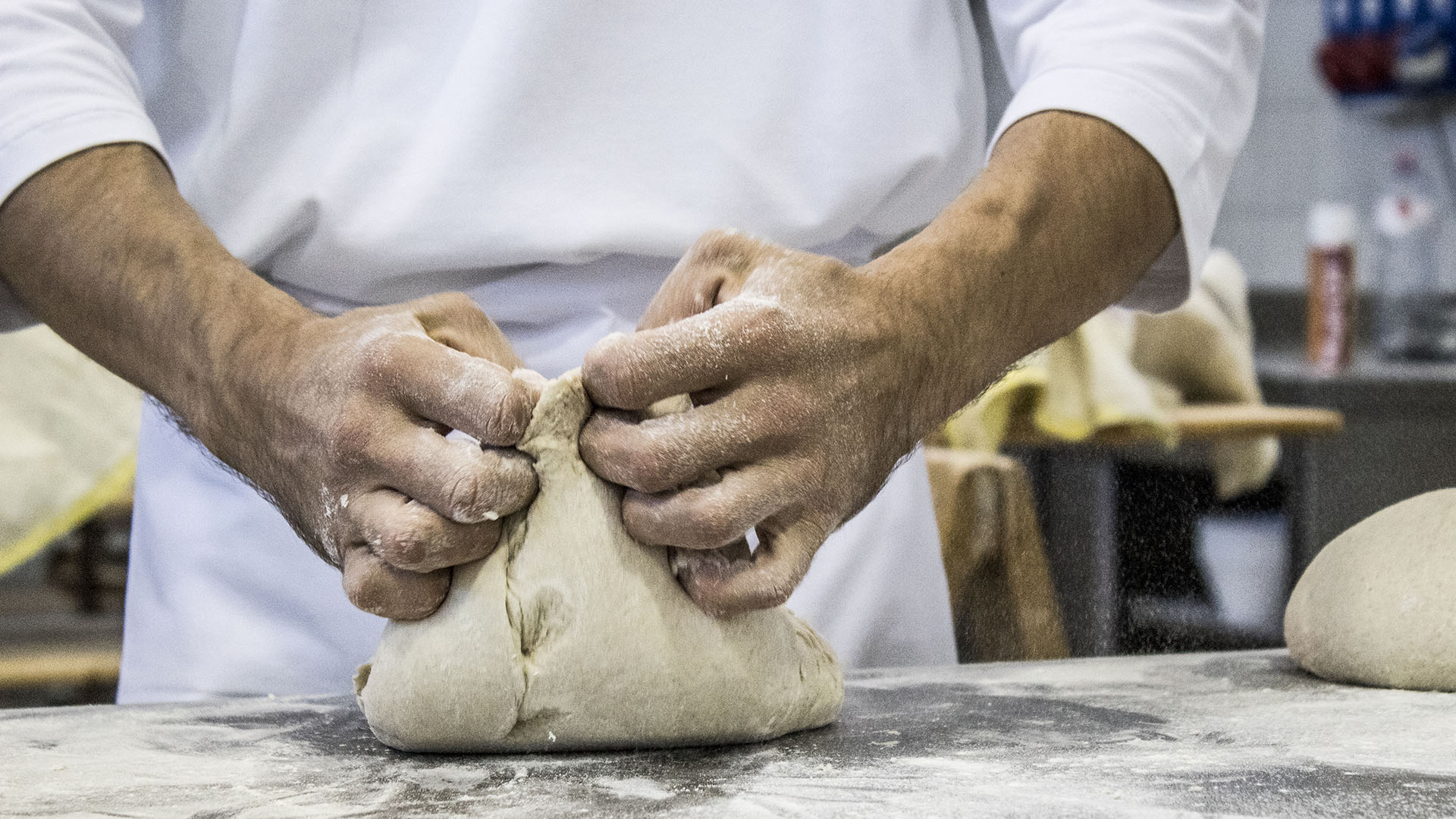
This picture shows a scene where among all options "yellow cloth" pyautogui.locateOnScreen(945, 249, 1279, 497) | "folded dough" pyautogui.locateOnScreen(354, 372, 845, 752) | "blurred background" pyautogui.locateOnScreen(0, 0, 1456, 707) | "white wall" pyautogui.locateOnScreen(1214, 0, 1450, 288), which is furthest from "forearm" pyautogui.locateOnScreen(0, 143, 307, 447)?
"white wall" pyautogui.locateOnScreen(1214, 0, 1450, 288)

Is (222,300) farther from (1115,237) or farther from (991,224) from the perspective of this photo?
(1115,237)

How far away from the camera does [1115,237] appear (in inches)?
42.4

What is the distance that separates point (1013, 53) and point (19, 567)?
13.5 feet

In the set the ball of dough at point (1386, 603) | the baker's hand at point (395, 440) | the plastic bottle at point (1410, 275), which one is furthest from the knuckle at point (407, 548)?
the plastic bottle at point (1410, 275)

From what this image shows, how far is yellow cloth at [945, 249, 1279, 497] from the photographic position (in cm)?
261

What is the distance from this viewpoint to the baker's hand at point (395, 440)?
2.55 feet

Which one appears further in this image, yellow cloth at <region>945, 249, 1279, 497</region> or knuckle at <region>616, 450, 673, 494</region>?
yellow cloth at <region>945, 249, 1279, 497</region>

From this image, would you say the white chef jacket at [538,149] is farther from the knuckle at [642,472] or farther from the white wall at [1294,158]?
the white wall at [1294,158]

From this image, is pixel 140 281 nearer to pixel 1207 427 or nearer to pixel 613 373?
pixel 613 373

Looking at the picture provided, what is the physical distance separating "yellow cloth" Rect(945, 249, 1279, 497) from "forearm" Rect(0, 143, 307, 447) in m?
1.63

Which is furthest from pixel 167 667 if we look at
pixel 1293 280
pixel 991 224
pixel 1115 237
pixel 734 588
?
pixel 1293 280

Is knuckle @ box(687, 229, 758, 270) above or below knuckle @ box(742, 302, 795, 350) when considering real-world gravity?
above

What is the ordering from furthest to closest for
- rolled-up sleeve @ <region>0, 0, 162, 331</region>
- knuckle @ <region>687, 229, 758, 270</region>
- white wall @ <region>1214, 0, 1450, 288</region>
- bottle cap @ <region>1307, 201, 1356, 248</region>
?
white wall @ <region>1214, 0, 1450, 288</region> < bottle cap @ <region>1307, 201, 1356, 248</region> < rolled-up sleeve @ <region>0, 0, 162, 331</region> < knuckle @ <region>687, 229, 758, 270</region>

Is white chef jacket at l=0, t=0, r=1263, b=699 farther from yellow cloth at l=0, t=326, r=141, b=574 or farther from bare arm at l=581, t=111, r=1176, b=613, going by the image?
yellow cloth at l=0, t=326, r=141, b=574
